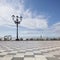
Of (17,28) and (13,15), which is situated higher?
(13,15)

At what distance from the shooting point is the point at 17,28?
20.6 m

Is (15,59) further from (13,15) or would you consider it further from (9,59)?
(13,15)

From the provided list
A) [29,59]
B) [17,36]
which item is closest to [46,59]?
[29,59]

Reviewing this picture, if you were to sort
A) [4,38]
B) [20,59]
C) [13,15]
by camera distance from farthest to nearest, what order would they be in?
1. [4,38]
2. [13,15]
3. [20,59]

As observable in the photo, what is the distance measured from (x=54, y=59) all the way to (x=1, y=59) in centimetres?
142

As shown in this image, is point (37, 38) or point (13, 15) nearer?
point (13, 15)

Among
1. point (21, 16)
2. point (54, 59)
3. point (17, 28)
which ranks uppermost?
point (21, 16)

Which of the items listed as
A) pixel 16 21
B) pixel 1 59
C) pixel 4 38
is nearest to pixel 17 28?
pixel 16 21

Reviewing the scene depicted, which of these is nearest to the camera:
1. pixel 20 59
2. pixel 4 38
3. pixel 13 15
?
pixel 20 59

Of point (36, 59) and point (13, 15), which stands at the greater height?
point (13, 15)

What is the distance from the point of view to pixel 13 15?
2008 centimetres

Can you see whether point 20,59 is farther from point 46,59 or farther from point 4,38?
point 4,38

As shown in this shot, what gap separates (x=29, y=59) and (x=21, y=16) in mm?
17451

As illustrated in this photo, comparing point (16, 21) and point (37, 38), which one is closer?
point (16, 21)
